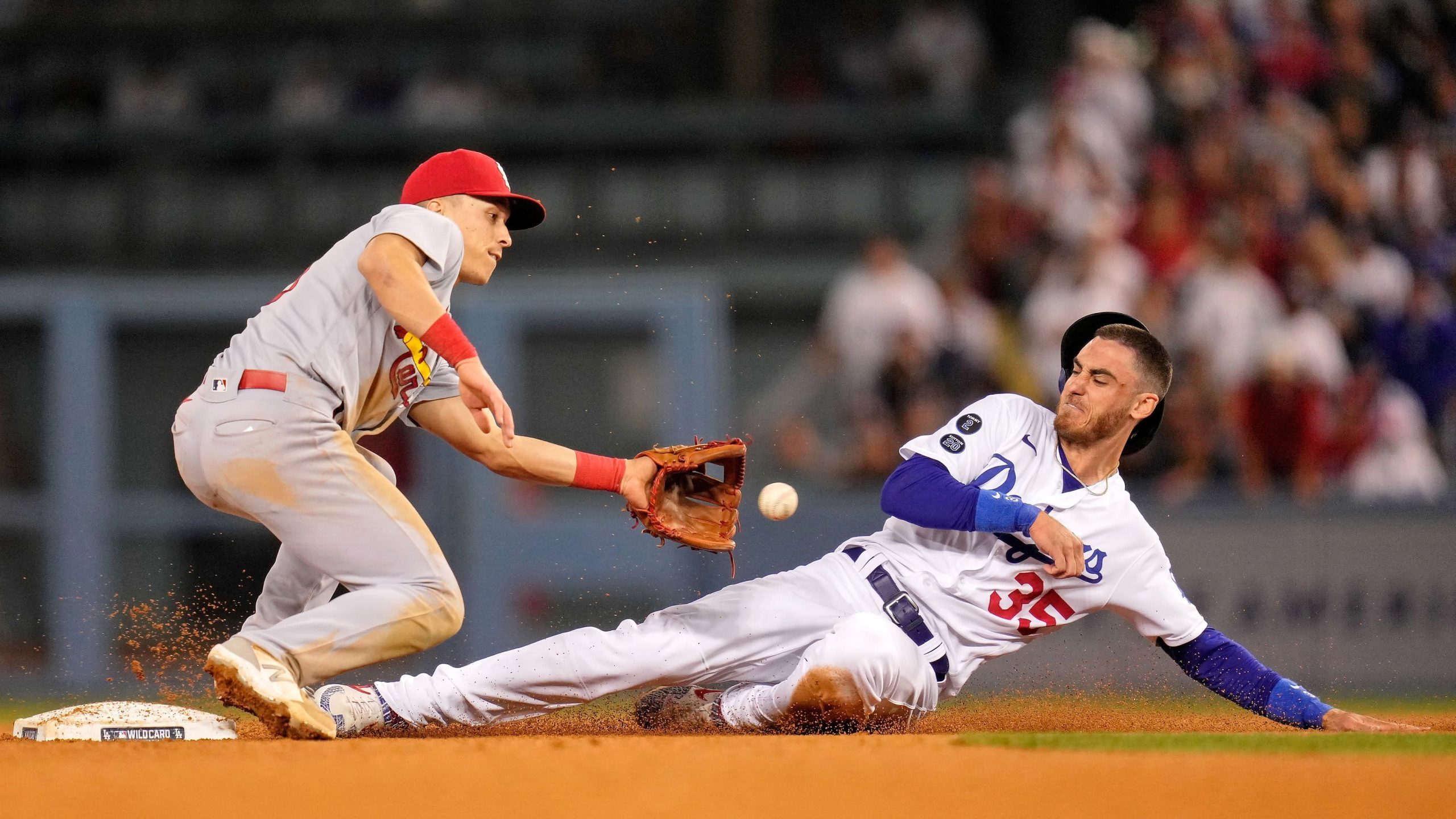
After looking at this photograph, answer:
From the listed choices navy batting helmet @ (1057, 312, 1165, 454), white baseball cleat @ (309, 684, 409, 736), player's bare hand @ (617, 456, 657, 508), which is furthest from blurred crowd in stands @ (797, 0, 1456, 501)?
white baseball cleat @ (309, 684, 409, 736)

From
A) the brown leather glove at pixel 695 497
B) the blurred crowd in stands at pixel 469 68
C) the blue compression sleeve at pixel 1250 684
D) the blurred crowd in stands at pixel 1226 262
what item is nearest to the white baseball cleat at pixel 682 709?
the brown leather glove at pixel 695 497

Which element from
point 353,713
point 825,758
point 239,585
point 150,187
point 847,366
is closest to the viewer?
point 825,758

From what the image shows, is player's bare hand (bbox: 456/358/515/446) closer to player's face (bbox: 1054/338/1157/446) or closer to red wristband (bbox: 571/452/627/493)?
red wristband (bbox: 571/452/627/493)

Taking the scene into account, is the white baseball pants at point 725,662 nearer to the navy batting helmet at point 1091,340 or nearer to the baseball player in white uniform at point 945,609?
the baseball player in white uniform at point 945,609

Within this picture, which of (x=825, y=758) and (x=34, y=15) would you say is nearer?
(x=825, y=758)

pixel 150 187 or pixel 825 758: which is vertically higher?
pixel 150 187

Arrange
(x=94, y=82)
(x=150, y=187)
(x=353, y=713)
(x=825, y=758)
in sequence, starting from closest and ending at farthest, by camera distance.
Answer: (x=825, y=758)
(x=353, y=713)
(x=150, y=187)
(x=94, y=82)

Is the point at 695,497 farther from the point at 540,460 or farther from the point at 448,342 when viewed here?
the point at 448,342

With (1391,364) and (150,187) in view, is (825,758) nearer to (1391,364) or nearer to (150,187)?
(1391,364)

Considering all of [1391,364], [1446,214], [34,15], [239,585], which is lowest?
[239,585]

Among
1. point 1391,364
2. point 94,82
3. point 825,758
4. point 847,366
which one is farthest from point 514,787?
point 94,82
